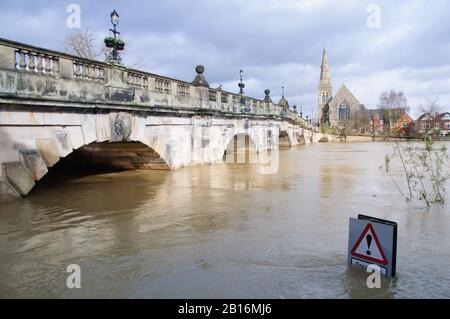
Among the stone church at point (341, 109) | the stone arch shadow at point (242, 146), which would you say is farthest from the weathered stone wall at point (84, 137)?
the stone church at point (341, 109)

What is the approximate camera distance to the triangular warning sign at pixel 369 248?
16.1ft

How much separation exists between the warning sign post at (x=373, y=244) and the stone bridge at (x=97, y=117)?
7181 mm

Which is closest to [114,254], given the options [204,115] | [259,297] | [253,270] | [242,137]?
[253,270]

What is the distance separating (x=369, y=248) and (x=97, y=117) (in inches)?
336

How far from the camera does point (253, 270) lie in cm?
527

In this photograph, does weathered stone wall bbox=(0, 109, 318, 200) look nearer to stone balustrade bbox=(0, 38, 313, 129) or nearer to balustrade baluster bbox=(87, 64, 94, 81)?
stone balustrade bbox=(0, 38, 313, 129)

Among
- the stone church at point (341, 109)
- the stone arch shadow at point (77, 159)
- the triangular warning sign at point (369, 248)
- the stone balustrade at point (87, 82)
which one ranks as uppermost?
the stone church at point (341, 109)

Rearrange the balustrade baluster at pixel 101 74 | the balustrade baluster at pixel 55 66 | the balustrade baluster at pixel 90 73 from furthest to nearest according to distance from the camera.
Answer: the balustrade baluster at pixel 101 74, the balustrade baluster at pixel 90 73, the balustrade baluster at pixel 55 66

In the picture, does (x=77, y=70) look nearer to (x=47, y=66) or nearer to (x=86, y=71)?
(x=86, y=71)

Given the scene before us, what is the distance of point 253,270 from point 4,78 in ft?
21.5

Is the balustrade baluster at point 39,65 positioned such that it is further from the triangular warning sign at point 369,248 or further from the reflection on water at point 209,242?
the triangular warning sign at point 369,248

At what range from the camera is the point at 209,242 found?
21.5 ft

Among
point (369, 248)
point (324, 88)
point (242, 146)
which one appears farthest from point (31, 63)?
point (324, 88)
